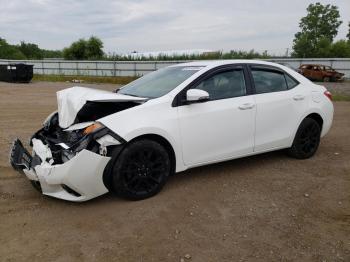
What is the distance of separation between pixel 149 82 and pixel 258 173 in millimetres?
1960

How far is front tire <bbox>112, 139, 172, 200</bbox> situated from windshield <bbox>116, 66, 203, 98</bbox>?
2.47 ft

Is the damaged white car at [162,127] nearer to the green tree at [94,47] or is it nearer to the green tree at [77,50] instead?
the green tree at [94,47]

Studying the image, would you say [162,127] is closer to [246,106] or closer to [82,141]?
[82,141]

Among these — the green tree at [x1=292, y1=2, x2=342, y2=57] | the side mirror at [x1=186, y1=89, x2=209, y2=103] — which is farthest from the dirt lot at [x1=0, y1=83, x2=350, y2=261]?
the green tree at [x1=292, y1=2, x2=342, y2=57]

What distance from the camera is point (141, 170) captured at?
387cm

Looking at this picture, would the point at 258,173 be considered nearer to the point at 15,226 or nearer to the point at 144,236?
the point at 144,236

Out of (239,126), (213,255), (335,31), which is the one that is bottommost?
(213,255)

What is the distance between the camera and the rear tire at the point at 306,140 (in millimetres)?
5320

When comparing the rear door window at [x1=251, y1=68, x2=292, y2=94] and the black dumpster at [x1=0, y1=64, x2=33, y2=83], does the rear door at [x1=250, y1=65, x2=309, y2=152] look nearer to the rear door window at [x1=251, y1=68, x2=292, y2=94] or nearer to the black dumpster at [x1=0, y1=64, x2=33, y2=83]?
the rear door window at [x1=251, y1=68, x2=292, y2=94]

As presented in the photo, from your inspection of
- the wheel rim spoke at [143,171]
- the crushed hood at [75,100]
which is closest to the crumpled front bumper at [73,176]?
the wheel rim spoke at [143,171]

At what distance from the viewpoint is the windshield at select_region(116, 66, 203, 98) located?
4383mm

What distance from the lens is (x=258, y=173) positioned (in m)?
4.90

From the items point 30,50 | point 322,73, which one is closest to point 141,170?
point 322,73

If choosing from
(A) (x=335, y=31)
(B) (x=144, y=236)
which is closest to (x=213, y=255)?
(B) (x=144, y=236)
